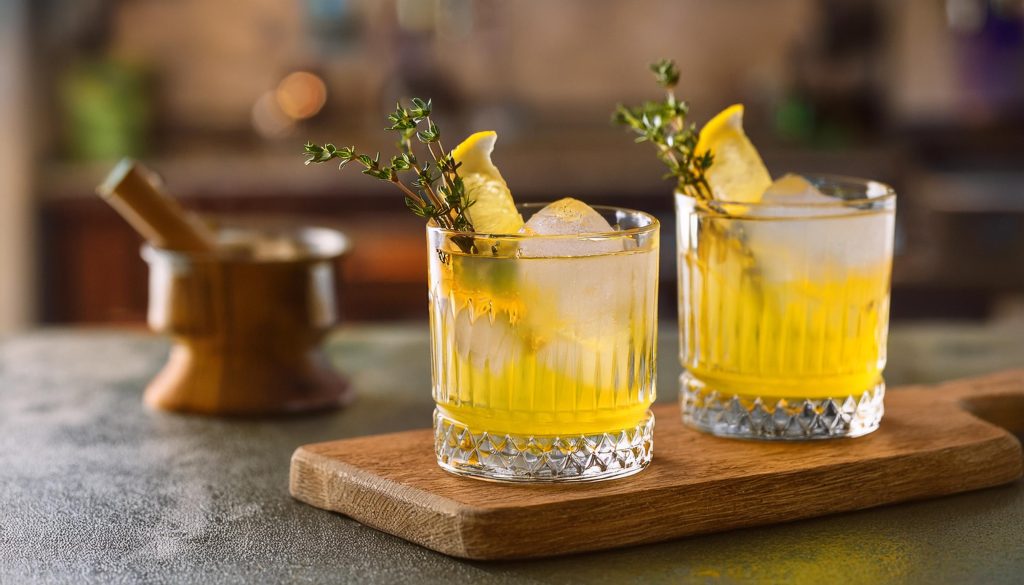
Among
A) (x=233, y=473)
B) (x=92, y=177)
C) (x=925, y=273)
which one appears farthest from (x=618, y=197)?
(x=233, y=473)

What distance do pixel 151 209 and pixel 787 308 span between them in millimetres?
637

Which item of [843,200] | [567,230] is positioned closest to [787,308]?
[843,200]

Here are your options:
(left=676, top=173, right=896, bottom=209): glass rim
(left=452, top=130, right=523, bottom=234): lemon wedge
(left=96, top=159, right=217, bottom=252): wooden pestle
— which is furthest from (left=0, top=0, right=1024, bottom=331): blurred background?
(left=452, top=130, right=523, bottom=234): lemon wedge

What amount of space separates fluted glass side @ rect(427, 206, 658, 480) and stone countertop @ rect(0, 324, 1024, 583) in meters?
0.10

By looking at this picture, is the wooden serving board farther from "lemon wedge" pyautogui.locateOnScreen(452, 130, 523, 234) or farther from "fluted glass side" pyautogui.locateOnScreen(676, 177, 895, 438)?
"lemon wedge" pyautogui.locateOnScreen(452, 130, 523, 234)

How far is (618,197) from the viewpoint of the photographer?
338 centimetres

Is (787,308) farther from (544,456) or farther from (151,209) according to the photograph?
(151,209)

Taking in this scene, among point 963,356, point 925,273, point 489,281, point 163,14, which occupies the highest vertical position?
point 163,14

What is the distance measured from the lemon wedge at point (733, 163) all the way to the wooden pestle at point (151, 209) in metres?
0.55

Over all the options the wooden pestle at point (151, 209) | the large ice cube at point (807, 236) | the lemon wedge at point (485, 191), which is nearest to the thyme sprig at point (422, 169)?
the lemon wedge at point (485, 191)

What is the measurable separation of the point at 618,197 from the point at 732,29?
2.92 ft

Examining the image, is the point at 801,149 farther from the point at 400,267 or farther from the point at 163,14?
the point at 163,14

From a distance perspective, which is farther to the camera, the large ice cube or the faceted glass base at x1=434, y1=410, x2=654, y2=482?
the large ice cube

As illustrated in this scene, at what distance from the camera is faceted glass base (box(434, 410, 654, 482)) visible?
3.44ft
